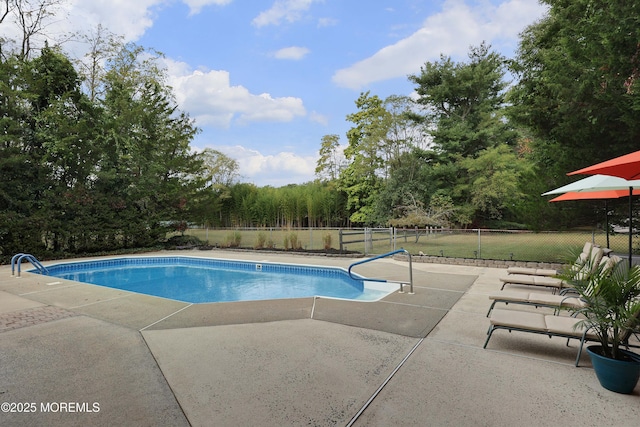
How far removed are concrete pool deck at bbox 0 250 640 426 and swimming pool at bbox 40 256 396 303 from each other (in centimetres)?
226

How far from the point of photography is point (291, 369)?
2.85 metres

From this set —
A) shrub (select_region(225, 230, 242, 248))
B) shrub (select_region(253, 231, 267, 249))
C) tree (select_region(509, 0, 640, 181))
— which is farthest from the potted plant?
shrub (select_region(225, 230, 242, 248))

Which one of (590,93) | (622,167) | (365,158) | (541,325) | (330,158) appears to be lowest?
(541,325)

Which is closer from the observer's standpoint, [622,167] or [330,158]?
[622,167]

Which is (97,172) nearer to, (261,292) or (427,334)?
(261,292)

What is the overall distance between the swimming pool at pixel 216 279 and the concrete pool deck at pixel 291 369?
89.1 inches

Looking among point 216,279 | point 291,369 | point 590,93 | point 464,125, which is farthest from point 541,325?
point 464,125

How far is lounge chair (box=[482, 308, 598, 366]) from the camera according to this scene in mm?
2840

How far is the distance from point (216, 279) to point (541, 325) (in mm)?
8142

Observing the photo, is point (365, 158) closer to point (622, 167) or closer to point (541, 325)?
point (622, 167)

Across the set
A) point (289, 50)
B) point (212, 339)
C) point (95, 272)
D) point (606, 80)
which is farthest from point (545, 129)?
point (95, 272)

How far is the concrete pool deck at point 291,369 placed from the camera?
86.3 inches

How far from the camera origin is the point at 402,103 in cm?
2191

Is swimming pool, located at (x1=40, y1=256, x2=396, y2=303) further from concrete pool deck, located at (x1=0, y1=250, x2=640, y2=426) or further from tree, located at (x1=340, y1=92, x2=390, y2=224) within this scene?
tree, located at (x1=340, y1=92, x2=390, y2=224)
